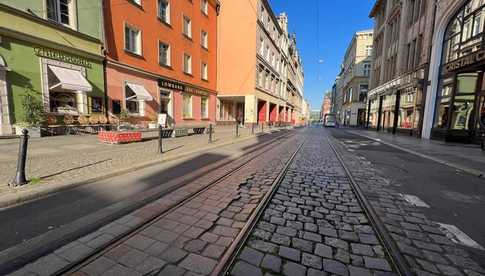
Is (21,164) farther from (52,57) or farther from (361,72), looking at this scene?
(361,72)

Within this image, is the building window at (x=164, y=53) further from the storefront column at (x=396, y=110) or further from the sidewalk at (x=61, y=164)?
the storefront column at (x=396, y=110)

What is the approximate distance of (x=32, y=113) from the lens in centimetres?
938

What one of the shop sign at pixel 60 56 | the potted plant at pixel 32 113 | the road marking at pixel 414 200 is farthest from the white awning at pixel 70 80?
the road marking at pixel 414 200

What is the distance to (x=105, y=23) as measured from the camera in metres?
12.4

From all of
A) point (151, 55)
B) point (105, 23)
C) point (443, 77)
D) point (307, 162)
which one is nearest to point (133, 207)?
point (307, 162)

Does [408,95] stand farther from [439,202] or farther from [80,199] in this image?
[80,199]

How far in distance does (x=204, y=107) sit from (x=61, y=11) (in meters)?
13.8

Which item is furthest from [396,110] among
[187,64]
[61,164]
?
[61,164]

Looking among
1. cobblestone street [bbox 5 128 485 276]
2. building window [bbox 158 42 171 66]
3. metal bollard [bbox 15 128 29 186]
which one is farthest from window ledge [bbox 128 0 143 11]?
cobblestone street [bbox 5 128 485 276]

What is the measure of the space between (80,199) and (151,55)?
48.5 feet

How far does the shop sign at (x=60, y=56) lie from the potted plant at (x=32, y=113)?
71.8 inches

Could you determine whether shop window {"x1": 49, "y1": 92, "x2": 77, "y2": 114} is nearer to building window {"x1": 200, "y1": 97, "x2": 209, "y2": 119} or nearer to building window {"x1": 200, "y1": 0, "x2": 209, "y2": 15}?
building window {"x1": 200, "y1": 97, "x2": 209, "y2": 119}

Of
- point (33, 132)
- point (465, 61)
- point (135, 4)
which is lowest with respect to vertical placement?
point (33, 132)

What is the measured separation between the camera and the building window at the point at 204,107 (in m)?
22.6
